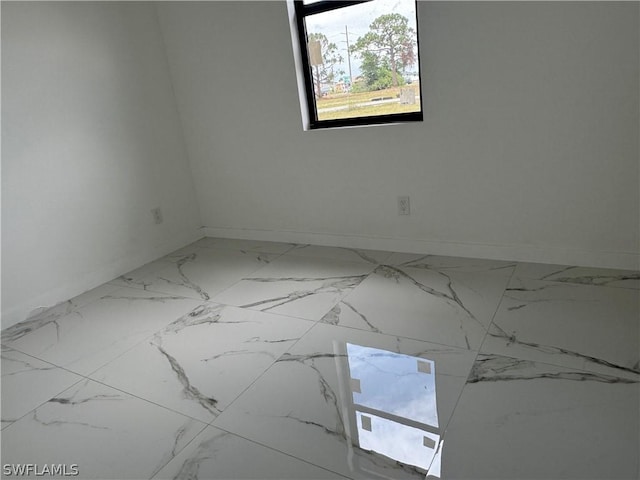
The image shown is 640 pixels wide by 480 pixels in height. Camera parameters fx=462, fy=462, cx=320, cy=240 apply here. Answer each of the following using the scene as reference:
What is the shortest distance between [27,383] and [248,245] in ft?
5.52

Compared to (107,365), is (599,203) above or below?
above

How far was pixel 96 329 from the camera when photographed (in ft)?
7.57

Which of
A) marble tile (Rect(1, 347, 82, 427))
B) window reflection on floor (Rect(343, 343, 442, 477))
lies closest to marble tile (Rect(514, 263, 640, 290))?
window reflection on floor (Rect(343, 343, 442, 477))

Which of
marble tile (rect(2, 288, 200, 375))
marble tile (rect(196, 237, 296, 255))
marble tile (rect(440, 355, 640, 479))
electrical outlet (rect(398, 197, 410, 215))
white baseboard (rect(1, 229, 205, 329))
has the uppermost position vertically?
electrical outlet (rect(398, 197, 410, 215))

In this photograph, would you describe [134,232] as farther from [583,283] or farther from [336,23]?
[583,283]

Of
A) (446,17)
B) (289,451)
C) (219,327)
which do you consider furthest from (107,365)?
(446,17)

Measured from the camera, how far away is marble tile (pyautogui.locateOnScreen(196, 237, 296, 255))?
10.4 ft

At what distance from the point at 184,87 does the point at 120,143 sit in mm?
628

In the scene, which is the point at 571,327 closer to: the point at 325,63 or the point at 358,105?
the point at 358,105

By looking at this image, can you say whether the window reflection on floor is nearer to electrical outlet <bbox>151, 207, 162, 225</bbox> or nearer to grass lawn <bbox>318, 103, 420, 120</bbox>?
grass lawn <bbox>318, 103, 420, 120</bbox>

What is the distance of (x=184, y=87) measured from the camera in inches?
129

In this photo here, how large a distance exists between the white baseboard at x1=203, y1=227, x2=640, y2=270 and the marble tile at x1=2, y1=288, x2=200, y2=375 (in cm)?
95

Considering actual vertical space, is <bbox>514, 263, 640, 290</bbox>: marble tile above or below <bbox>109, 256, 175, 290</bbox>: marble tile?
below

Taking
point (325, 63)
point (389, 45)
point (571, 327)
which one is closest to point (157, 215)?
point (325, 63)
